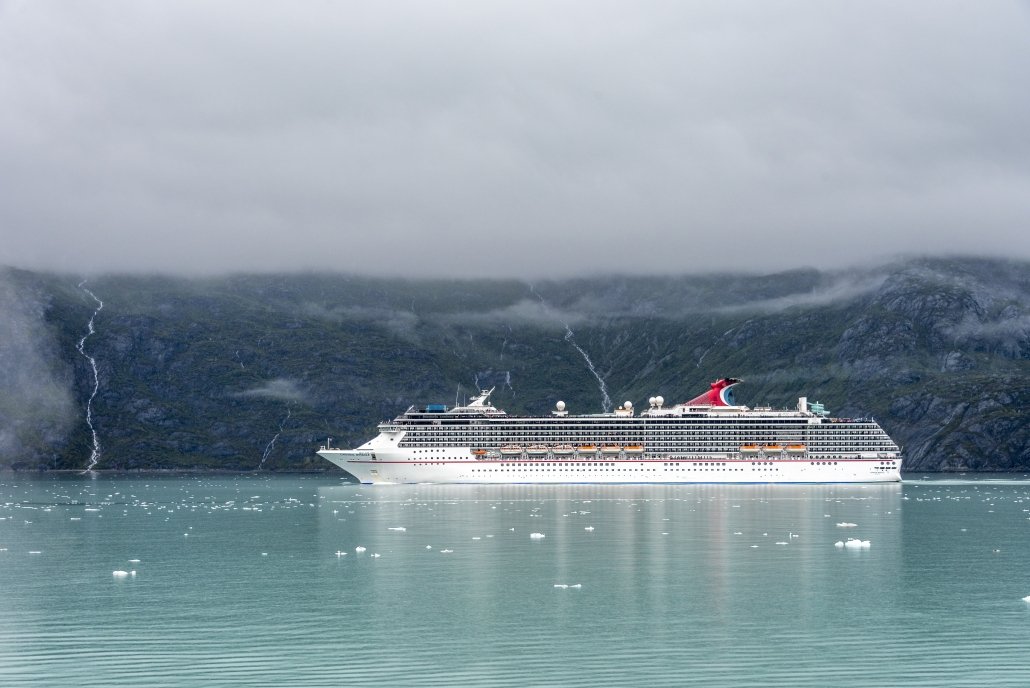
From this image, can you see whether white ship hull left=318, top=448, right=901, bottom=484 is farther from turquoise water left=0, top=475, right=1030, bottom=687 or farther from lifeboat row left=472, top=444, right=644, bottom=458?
turquoise water left=0, top=475, right=1030, bottom=687

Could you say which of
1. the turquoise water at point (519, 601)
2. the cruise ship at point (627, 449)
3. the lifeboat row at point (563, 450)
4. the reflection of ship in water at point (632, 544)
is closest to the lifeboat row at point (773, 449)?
the cruise ship at point (627, 449)

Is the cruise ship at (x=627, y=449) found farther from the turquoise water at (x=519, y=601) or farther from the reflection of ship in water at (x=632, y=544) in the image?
the turquoise water at (x=519, y=601)

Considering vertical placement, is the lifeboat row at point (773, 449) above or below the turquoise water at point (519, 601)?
above

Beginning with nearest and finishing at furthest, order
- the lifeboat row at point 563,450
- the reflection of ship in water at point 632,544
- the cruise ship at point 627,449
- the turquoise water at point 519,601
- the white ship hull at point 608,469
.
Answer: the turquoise water at point 519,601, the reflection of ship in water at point 632,544, the white ship hull at point 608,469, the cruise ship at point 627,449, the lifeboat row at point 563,450

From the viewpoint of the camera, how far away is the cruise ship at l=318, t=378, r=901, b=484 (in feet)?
628

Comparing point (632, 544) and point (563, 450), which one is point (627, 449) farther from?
point (632, 544)

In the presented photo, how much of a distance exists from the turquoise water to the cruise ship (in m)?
75.0

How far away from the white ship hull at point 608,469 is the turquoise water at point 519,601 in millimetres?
74323

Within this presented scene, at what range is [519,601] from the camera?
6172cm

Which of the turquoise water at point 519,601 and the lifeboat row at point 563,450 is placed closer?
the turquoise water at point 519,601

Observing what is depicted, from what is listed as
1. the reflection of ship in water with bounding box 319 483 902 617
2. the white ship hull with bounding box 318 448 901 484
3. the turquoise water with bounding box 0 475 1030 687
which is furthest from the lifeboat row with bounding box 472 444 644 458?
the turquoise water with bounding box 0 475 1030 687

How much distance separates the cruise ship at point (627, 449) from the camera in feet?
628

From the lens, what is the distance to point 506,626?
55312 mm

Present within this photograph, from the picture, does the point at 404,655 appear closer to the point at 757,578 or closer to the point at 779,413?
the point at 757,578
